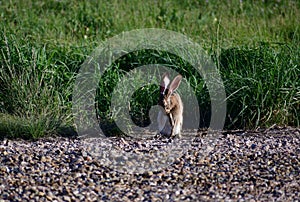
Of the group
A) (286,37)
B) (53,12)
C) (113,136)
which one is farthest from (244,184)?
(53,12)

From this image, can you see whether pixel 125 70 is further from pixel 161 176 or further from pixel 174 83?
pixel 161 176

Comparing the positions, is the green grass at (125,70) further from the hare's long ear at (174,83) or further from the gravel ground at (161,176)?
the hare's long ear at (174,83)

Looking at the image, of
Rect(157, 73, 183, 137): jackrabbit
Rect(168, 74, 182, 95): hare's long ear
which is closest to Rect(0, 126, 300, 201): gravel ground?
Rect(157, 73, 183, 137): jackrabbit

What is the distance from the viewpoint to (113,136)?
603cm

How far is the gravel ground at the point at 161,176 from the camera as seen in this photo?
454 cm

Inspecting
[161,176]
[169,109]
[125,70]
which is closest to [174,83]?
[169,109]

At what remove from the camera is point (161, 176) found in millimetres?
4867

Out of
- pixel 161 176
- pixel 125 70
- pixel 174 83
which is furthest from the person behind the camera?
pixel 125 70

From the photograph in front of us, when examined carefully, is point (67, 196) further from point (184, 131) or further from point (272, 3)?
point (272, 3)

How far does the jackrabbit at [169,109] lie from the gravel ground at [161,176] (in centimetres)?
40

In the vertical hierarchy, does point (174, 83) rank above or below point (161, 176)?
above

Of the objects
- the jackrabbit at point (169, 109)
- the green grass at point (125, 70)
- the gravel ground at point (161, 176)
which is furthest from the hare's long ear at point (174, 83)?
the green grass at point (125, 70)

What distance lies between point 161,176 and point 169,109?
0.93m

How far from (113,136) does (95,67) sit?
95 centimetres
